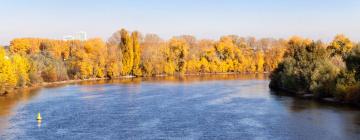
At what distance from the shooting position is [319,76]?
5772 cm

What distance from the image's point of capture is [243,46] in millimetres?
154625

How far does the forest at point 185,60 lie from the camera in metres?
57.9

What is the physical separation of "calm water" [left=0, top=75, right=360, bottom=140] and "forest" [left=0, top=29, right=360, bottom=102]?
5.19m

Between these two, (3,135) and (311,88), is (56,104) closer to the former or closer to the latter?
(3,135)

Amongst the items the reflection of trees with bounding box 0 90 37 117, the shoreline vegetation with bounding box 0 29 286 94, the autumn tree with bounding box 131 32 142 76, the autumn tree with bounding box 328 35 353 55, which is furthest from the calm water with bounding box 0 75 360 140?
the autumn tree with bounding box 131 32 142 76

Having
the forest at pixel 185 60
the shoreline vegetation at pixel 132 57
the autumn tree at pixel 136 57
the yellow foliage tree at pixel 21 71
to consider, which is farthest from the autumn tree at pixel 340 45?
the yellow foliage tree at pixel 21 71

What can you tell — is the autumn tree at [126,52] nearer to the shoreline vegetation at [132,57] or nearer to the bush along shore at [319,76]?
the shoreline vegetation at [132,57]

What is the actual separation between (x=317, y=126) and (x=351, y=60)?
16745 mm

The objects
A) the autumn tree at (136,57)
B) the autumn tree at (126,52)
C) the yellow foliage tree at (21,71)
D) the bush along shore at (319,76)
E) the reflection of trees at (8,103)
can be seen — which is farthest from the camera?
the autumn tree at (136,57)

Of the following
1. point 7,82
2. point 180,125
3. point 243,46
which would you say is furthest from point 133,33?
point 180,125

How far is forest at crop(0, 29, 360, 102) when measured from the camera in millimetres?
57906

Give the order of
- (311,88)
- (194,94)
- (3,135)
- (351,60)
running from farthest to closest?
(194,94) → (311,88) → (351,60) → (3,135)

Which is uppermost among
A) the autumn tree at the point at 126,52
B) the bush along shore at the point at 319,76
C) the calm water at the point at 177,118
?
the autumn tree at the point at 126,52

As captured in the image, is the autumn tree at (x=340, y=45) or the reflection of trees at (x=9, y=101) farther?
the autumn tree at (x=340, y=45)
